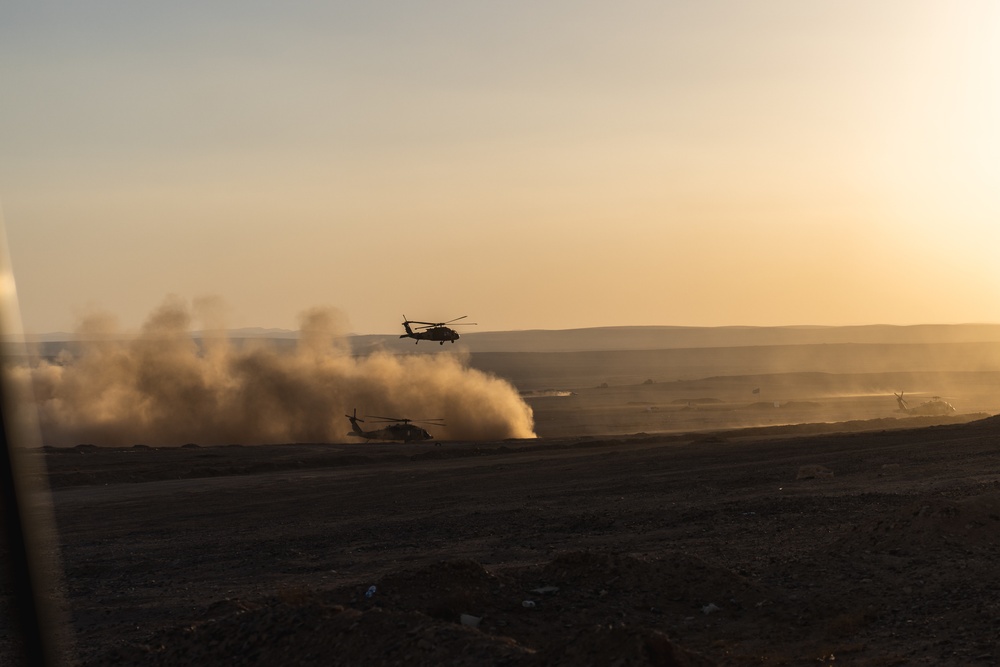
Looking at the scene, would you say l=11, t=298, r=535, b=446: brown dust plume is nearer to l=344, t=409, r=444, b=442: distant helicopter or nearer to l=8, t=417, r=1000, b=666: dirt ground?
l=344, t=409, r=444, b=442: distant helicopter

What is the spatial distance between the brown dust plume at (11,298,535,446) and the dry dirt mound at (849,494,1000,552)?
175 feet

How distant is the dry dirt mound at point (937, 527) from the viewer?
55.2 ft

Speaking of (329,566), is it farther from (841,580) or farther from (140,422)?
(140,422)

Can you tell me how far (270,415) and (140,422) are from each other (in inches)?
321

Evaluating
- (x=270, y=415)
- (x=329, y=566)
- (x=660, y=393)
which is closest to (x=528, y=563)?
(x=329, y=566)

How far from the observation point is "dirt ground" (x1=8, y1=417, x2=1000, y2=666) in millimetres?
12570

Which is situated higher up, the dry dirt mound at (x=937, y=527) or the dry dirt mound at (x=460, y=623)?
the dry dirt mound at (x=460, y=623)

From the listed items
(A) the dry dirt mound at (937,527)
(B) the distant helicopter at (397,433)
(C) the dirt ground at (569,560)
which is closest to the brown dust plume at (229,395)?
(B) the distant helicopter at (397,433)

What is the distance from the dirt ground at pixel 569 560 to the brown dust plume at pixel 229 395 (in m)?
26.9

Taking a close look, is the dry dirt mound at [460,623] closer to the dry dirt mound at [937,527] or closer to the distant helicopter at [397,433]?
the dry dirt mound at [937,527]

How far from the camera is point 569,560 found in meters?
15.8

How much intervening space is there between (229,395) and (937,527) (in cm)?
6049

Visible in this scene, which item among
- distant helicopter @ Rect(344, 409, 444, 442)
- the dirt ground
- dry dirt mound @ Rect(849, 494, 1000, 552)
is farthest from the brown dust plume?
dry dirt mound @ Rect(849, 494, 1000, 552)

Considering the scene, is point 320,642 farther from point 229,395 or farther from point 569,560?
point 229,395
